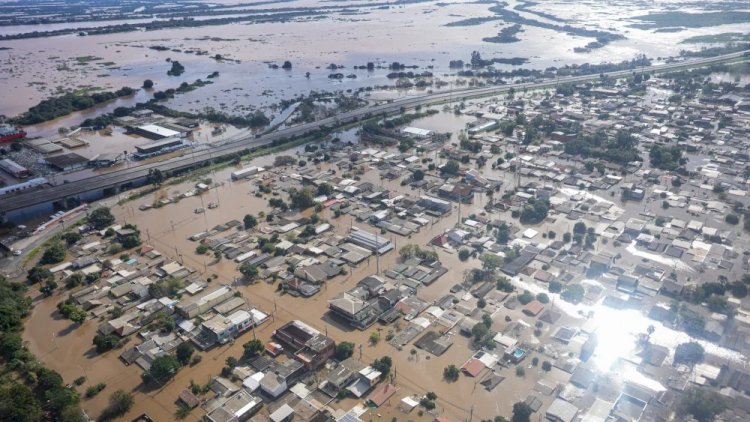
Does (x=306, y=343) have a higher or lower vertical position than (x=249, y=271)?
lower

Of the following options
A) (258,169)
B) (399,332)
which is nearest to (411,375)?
(399,332)

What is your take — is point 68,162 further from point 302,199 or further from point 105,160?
point 302,199

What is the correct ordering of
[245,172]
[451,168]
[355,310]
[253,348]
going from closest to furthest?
1. [253,348]
2. [355,310]
3. [451,168]
4. [245,172]

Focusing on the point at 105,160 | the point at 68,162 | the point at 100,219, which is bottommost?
the point at 100,219

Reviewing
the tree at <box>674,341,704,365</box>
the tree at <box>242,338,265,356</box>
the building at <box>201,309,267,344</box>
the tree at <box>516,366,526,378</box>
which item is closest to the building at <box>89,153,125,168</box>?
the building at <box>201,309,267,344</box>

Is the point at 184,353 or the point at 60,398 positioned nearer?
the point at 60,398

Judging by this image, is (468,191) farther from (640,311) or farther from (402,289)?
(640,311)

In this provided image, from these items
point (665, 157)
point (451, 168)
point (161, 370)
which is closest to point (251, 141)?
point (451, 168)
